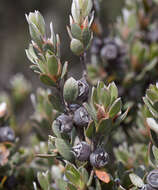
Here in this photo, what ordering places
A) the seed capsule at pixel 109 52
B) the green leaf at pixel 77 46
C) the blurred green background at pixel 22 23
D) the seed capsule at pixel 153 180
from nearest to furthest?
the seed capsule at pixel 153 180 → the green leaf at pixel 77 46 → the seed capsule at pixel 109 52 → the blurred green background at pixel 22 23

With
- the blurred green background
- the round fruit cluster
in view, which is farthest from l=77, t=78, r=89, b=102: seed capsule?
the blurred green background

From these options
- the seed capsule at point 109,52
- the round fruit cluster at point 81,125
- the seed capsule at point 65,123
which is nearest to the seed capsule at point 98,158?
the round fruit cluster at point 81,125

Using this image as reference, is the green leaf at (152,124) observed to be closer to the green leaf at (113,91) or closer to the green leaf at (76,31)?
the green leaf at (113,91)

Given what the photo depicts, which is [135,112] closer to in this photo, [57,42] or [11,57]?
[57,42]

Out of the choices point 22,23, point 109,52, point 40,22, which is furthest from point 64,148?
point 22,23

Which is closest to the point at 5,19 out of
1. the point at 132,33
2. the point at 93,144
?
the point at 132,33
